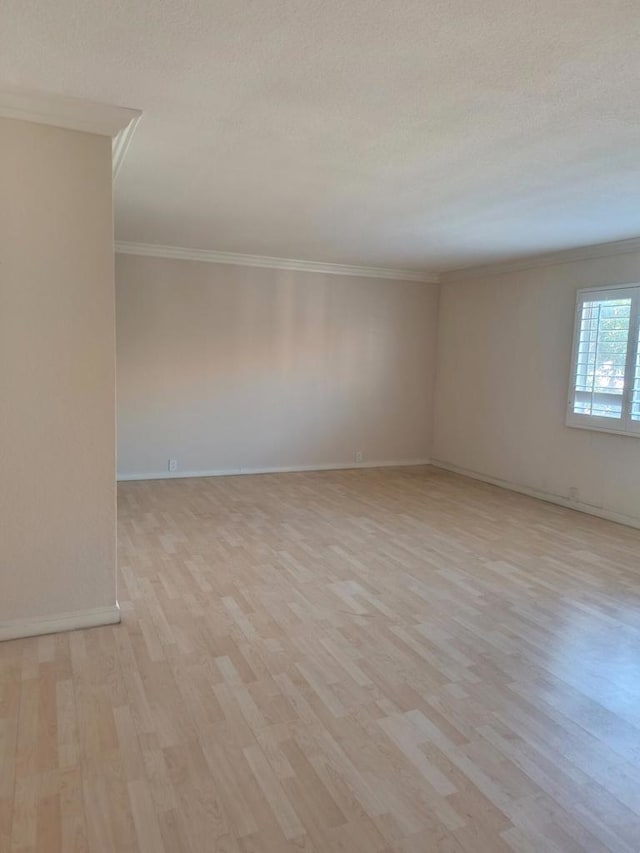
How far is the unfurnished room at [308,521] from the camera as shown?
1720 mm

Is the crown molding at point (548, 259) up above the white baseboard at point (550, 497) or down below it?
above

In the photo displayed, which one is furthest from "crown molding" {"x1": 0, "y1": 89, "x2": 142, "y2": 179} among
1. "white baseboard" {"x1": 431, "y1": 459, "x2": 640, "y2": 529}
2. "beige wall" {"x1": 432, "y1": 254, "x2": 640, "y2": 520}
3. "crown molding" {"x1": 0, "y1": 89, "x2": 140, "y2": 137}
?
"white baseboard" {"x1": 431, "y1": 459, "x2": 640, "y2": 529}

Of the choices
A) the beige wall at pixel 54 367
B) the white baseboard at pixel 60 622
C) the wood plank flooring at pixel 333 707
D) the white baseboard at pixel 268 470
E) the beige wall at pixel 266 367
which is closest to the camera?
the wood plank flooring at pixel 333 707

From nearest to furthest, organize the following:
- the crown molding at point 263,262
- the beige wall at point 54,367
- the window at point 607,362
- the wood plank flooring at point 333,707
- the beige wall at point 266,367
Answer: the wood plank flooring at point 333,707, the beige wall at point 54,367, the window at point 607,362, the crown molding at point 263,262, the beige wall at point 266,367

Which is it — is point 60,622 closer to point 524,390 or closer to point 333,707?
point 333,707

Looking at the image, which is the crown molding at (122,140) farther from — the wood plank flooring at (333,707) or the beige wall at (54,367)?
the wood plank flooring at (333,707)

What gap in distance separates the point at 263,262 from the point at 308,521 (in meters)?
3.02

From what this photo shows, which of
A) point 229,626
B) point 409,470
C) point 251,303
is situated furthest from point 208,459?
point 229,626

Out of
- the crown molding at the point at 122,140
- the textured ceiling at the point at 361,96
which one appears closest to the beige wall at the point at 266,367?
the textured ceiling at the point at 361,96

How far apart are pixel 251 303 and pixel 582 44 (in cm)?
466

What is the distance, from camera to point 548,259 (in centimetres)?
546

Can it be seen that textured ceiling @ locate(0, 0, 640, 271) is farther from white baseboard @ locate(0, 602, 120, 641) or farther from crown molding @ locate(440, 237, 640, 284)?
white baseboard @ locate(0, 602, 120, 641)

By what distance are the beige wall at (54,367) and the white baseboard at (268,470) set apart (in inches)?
128

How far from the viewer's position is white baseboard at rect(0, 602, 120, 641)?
261 cm
